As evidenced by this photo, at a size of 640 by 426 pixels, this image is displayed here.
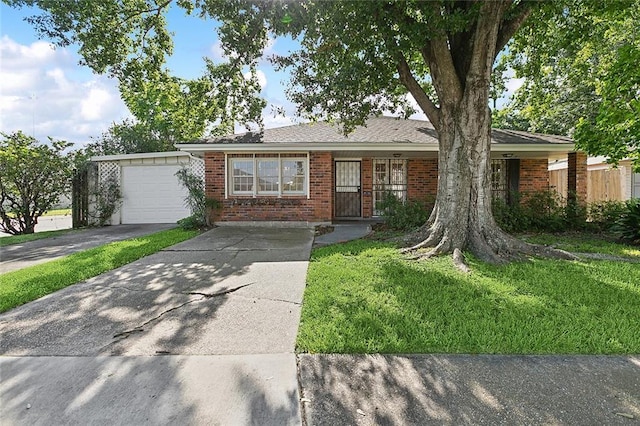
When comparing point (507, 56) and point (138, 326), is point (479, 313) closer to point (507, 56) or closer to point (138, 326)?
point (138, 326)

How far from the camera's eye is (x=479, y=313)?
357cm

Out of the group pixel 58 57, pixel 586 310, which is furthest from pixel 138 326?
pixel 58 57

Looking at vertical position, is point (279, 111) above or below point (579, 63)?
below

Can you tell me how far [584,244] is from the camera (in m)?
7.49

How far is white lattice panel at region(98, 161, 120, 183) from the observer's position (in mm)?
12227

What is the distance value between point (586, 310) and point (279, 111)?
8.15 m

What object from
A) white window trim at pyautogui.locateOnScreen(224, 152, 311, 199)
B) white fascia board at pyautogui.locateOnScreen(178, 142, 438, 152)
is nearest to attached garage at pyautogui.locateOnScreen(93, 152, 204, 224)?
white window trim at pyautogui.locateOnScreen(224, 152, 311, 199)

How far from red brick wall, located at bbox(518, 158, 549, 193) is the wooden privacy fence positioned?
Answer: 7.34 ft

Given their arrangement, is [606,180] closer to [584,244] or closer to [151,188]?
[584,244]

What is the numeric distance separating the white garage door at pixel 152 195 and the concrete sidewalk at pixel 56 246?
148 cm

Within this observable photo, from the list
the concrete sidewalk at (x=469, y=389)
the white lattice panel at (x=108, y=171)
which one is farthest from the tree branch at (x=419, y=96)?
the white lattice panel at (x=108, y=171)

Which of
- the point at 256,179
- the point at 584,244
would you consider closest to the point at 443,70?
the point at 584,244

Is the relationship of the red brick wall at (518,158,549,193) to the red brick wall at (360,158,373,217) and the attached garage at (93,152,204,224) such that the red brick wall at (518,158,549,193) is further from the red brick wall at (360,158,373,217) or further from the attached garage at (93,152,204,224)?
the attached garage at (93,152,204,224)

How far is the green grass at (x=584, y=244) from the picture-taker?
671cm
